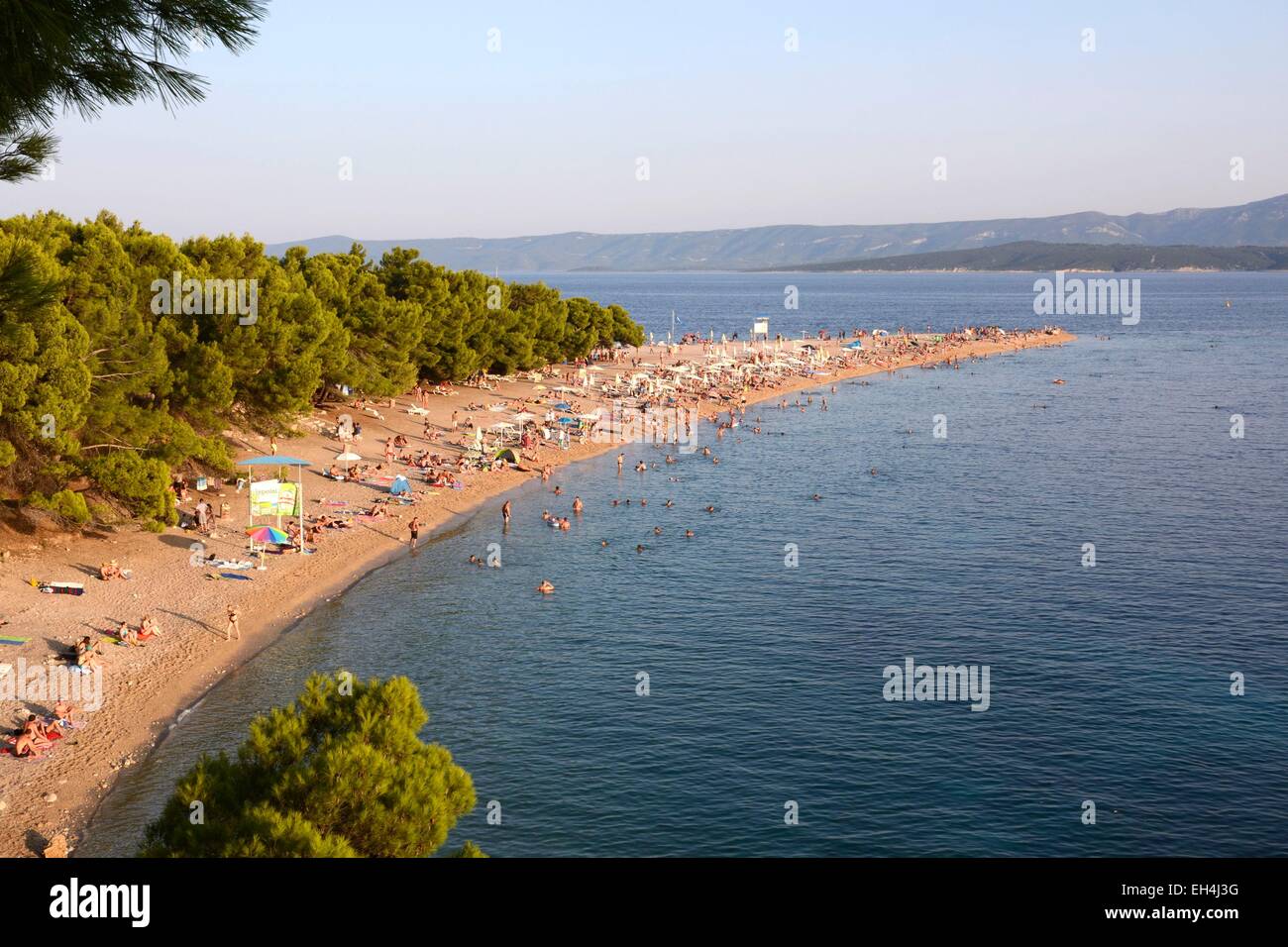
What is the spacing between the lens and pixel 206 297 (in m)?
42.2

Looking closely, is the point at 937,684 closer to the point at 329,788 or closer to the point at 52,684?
the point at 329,788

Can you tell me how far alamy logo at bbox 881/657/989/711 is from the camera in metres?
28.5

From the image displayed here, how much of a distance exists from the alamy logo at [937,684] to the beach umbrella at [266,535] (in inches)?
838

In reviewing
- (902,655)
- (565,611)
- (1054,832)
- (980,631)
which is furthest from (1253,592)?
(565,611)

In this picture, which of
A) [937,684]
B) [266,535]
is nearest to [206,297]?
[266,535]
